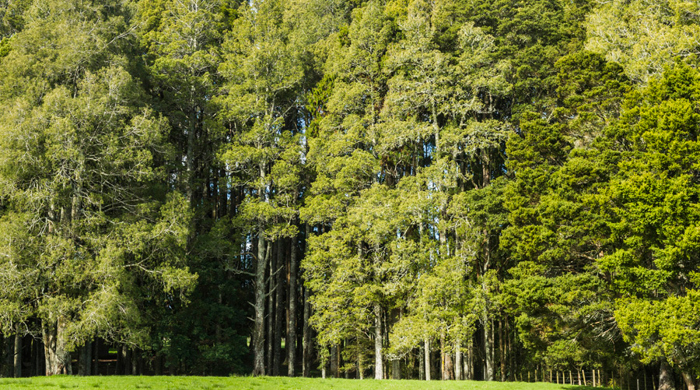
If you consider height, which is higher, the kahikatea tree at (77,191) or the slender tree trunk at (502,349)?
the kahikatea tree at (77,191)

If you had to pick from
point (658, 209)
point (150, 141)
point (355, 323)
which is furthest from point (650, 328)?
point (150, 141)

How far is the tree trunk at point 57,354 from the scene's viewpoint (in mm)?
16750

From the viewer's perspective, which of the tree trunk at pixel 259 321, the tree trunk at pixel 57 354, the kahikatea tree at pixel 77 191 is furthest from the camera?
the tree trunk at pixel 259 321

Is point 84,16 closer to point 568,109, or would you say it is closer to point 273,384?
point 273,384

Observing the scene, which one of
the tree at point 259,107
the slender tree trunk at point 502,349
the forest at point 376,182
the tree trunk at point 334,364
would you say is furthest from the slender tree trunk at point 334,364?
the slender tree trunk at point 502,349

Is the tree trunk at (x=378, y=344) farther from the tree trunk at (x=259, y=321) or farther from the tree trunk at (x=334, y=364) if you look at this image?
the tree trunk at (x=259, y=321)

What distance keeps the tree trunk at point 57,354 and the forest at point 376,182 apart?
7 centimetres

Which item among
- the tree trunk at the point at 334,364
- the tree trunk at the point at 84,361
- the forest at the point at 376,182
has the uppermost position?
the forest at the point at 376,182

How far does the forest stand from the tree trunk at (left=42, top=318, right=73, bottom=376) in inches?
2.9

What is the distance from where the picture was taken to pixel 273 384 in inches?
557

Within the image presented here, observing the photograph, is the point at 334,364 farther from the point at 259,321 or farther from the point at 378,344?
the point at 259,321

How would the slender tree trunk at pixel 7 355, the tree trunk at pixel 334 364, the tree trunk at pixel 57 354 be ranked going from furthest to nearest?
the tree trunk at pixel 334 364 → the slender tree trunk at pixel 7 355 → the tree trunk at pixel 57 354

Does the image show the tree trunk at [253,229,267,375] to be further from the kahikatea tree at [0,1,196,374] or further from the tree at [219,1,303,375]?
the kahikatea tree at [0,1,196,374]

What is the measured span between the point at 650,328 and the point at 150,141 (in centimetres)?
1755
